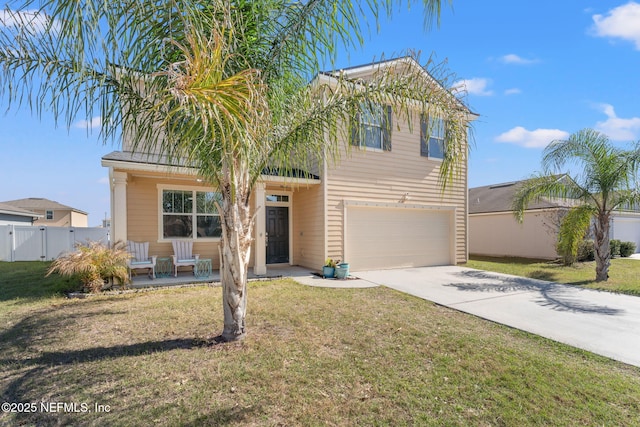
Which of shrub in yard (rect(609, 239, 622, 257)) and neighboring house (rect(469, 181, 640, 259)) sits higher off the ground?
neighboring house (rect(469, 181, 640, 259))

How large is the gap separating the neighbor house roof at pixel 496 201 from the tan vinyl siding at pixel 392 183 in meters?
5.25

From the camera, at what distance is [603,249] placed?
357 inches

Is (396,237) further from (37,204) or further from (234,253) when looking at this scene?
(37,204)

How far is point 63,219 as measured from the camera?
1284 inches

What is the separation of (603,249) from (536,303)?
462 centimetres

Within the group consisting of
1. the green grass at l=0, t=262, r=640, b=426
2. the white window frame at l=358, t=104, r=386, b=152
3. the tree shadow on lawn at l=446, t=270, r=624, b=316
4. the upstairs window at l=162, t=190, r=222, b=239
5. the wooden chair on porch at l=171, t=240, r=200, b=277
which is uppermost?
the white window frame at l=358, t=104, r=386, b=152

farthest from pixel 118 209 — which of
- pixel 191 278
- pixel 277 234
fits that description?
pixel 277 234

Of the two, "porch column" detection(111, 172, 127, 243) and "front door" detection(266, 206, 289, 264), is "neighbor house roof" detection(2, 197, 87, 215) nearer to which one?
"porch column" detection(111, 172, 127, 243)

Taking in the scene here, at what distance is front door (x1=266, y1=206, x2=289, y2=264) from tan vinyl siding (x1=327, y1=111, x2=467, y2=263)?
2376 mm

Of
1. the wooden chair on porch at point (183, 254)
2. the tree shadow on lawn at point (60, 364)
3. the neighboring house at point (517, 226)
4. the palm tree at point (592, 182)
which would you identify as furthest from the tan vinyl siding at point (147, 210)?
the neighboring house at point (517, 226)

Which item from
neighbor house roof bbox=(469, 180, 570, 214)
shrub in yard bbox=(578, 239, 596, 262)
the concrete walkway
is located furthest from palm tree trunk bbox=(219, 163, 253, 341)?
shrub in yard bbox=(578, 239, 596, 262)

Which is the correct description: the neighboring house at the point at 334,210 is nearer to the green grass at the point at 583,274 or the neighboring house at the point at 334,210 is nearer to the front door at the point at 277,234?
the front door at the point at 277,234

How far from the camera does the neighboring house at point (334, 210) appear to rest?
9234 millimetres

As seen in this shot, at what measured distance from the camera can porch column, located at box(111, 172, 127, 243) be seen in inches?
302
